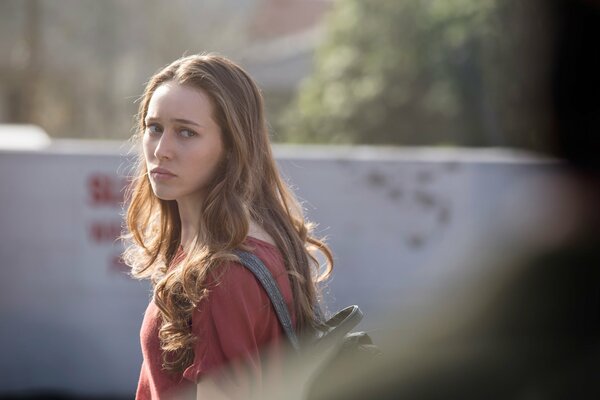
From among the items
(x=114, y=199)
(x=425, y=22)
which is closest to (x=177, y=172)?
(x=114, y=199)

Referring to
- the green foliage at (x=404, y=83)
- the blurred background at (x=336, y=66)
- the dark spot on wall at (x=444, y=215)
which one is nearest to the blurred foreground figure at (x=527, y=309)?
the dark spot on wall at (x=444, y=215)

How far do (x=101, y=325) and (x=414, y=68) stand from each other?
11575 mm

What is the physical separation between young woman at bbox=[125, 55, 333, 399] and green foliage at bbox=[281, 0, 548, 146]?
15327mm

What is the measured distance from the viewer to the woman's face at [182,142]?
202 centimetres

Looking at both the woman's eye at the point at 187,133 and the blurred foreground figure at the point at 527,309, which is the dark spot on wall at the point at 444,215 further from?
the woman's eye at the point at 187,133

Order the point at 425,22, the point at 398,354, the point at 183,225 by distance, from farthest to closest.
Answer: the point at 425,22
the point at 398,354
the point at 183,225

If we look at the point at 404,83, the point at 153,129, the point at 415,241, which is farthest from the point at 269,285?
the point at 404,83

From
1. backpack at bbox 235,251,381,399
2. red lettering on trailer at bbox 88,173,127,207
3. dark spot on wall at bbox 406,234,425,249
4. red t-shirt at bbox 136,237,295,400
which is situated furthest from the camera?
dark spot on wall at bbox 406,234,425,249

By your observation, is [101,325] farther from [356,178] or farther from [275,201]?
[275,201]

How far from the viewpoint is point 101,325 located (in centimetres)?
755

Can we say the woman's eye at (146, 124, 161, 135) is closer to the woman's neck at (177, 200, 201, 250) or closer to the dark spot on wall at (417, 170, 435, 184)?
the woman's neck at (177, 200, 201, 250)

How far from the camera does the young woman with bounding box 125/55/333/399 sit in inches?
72.9

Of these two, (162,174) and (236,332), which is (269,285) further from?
(162,174)

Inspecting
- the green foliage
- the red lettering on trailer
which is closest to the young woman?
the red lettering on trailer
